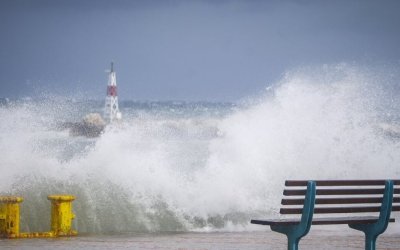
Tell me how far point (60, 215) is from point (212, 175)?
608 cm

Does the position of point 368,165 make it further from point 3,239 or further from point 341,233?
point 3,239

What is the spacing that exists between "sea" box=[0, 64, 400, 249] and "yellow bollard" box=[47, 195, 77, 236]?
27cm

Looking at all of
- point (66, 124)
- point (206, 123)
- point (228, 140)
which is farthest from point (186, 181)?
point (206, 123)

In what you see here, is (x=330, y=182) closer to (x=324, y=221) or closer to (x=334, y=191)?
(x=334, y=191)

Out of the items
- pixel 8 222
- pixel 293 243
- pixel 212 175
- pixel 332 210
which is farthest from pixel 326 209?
pixel 212 175

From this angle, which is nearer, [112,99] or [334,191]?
[334,191]

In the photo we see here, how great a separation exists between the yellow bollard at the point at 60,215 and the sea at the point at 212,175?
10.6 inches

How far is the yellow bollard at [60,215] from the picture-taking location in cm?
1048

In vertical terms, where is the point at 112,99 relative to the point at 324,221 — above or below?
above

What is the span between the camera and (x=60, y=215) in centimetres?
1051

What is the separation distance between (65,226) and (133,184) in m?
3.93

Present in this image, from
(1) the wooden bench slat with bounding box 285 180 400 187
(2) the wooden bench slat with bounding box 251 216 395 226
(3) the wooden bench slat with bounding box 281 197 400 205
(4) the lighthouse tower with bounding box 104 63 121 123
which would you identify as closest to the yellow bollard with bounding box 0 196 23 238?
(2) the wooden bench slat with bounding box 251 216 395 226

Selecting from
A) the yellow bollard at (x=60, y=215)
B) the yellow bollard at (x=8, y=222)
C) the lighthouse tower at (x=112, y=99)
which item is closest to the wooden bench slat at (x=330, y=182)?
the yellow bollard at (x=60, y=215)

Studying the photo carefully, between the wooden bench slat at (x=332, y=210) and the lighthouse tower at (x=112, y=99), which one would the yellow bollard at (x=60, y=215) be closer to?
the wooden bench slat at (x=332, y=210)
